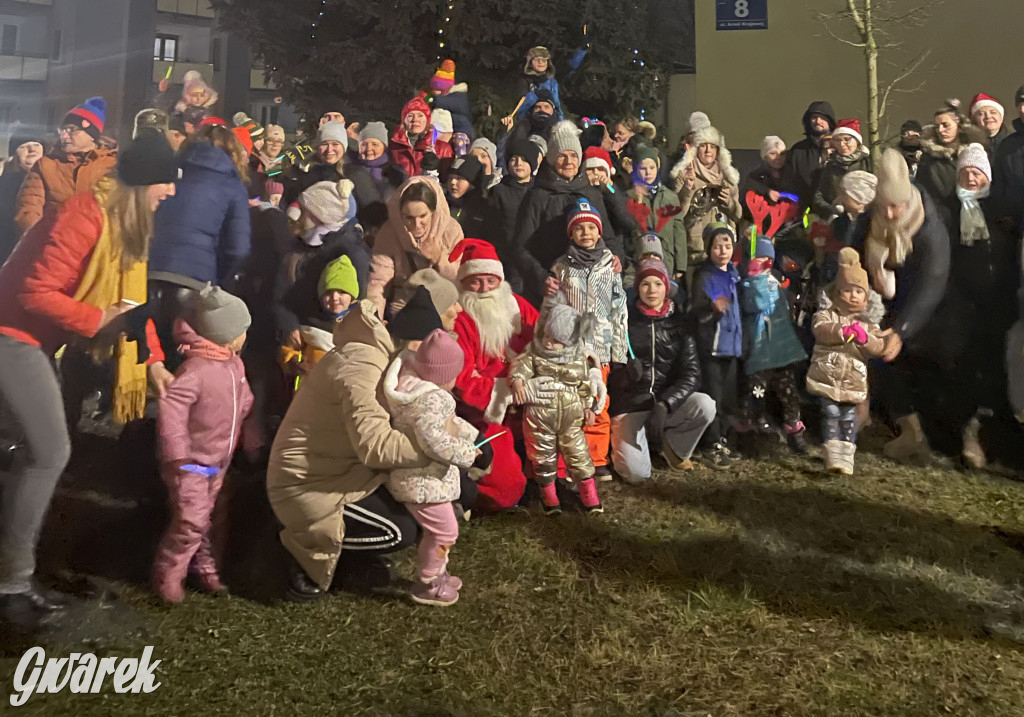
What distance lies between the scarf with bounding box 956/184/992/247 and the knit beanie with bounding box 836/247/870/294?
0.65 m

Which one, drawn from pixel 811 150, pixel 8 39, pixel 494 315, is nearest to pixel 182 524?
pixel 494 315

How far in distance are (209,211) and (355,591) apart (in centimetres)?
134

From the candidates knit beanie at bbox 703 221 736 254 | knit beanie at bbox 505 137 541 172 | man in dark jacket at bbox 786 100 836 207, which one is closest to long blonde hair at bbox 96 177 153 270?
knit beanie at bbox 505 137 541 172

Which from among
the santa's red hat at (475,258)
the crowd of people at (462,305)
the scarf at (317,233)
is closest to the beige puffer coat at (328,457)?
the crowd of people at (462,305)

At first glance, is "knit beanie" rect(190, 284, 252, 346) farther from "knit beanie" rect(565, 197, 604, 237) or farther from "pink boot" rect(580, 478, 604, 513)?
"pink boot" rect(580, 478, 604, 513)

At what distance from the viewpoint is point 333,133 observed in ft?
9.41

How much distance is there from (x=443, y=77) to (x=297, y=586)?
200cm

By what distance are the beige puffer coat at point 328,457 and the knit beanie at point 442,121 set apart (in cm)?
106

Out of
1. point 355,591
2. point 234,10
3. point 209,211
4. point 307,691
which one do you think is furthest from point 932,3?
point 307,691

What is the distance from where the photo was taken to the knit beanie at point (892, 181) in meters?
3.91

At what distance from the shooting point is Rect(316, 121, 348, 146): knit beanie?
284 cm

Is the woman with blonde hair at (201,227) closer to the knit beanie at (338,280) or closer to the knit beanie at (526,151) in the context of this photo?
the knit beanie at (338,280)

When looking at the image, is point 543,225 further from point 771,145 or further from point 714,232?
point 771,145

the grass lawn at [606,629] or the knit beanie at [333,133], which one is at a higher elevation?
the knit beanie at [333,133]
